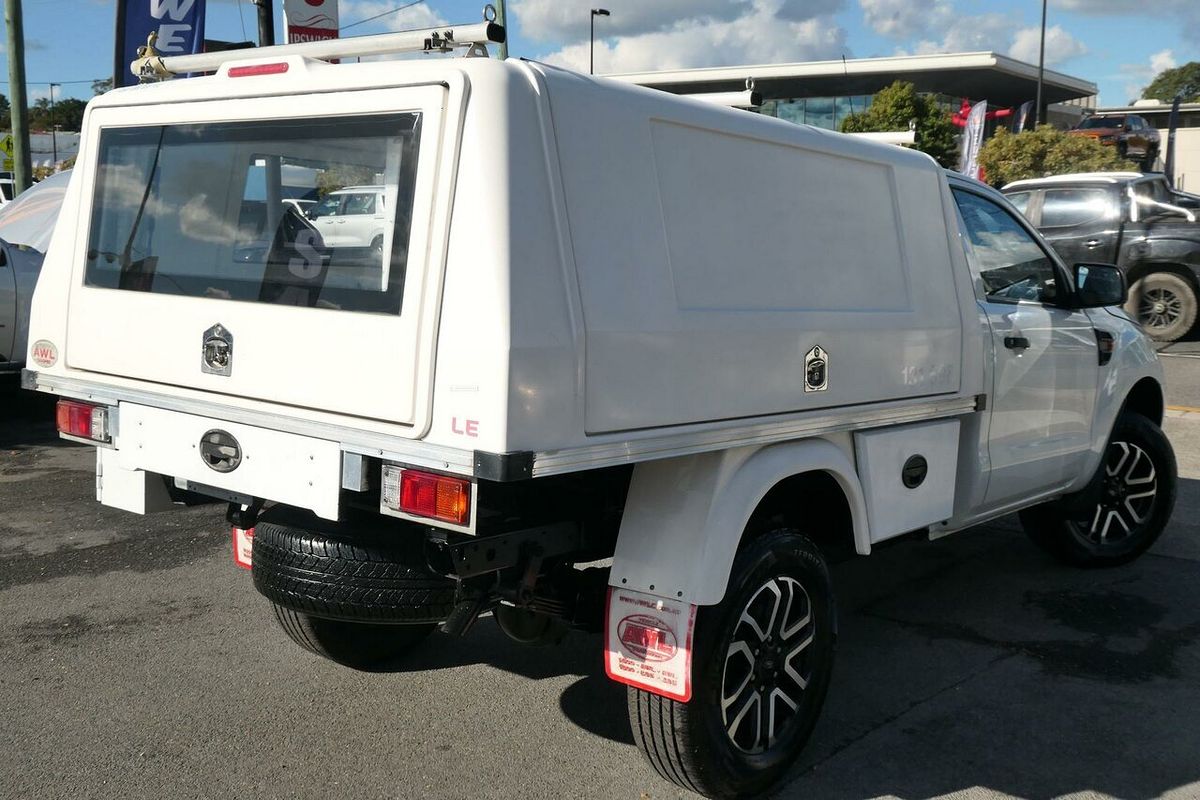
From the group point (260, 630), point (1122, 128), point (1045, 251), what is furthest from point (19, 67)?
point (1122, 128)

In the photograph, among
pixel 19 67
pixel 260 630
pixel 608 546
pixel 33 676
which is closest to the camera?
pixel 608 546

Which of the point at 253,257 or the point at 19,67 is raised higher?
the point at 19,67

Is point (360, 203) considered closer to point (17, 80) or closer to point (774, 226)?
point (774, 226)

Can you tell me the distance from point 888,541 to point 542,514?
1617 mm

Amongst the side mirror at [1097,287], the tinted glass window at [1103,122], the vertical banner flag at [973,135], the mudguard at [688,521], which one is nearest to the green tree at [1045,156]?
the vertical banner flag at [973,135]

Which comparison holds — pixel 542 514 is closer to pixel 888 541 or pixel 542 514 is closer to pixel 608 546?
pixel 608 546

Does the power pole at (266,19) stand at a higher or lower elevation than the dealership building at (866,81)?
lower

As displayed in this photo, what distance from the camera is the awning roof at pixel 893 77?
46.5 metres

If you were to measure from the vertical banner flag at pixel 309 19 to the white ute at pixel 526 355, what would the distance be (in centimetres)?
688

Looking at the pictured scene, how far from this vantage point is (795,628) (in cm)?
369

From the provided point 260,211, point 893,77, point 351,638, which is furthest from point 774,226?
point 893,77

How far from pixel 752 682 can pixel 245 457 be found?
5.43ft

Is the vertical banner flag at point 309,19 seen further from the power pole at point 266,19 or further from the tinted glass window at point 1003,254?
the tinted glass window at point 1003,254

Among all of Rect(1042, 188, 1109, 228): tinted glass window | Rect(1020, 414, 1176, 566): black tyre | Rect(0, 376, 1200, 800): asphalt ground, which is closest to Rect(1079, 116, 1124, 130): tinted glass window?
Rect(1042, 188, 1109, 228): tinted glass window
